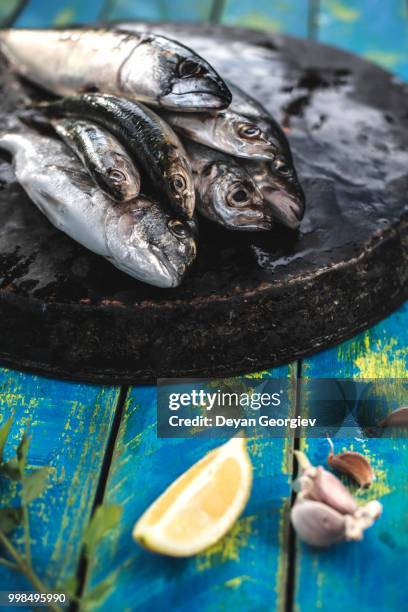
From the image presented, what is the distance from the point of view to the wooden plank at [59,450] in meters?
2.13

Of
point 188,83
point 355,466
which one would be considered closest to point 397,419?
point 355,466

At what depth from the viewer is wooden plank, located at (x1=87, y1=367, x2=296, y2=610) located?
2.03 metres

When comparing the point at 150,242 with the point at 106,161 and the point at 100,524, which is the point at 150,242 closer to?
the point at 106,161

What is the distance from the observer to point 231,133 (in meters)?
2.61

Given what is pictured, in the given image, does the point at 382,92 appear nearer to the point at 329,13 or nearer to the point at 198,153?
the point at 198,153

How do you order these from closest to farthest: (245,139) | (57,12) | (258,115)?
(245,139) → (258,115) → (57,12)

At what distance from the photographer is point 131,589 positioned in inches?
80.4

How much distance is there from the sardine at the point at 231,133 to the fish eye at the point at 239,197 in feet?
0.40

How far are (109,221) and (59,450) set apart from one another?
62 cm

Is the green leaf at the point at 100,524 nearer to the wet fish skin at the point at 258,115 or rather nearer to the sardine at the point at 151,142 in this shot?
the sardine at the point at 151,142

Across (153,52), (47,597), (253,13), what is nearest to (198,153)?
(153,52)

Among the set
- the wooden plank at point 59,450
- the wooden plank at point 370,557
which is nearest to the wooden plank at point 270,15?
the wooden plank at point 59,450

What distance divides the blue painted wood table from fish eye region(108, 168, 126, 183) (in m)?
0.59

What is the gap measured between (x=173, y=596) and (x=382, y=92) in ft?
7.13
